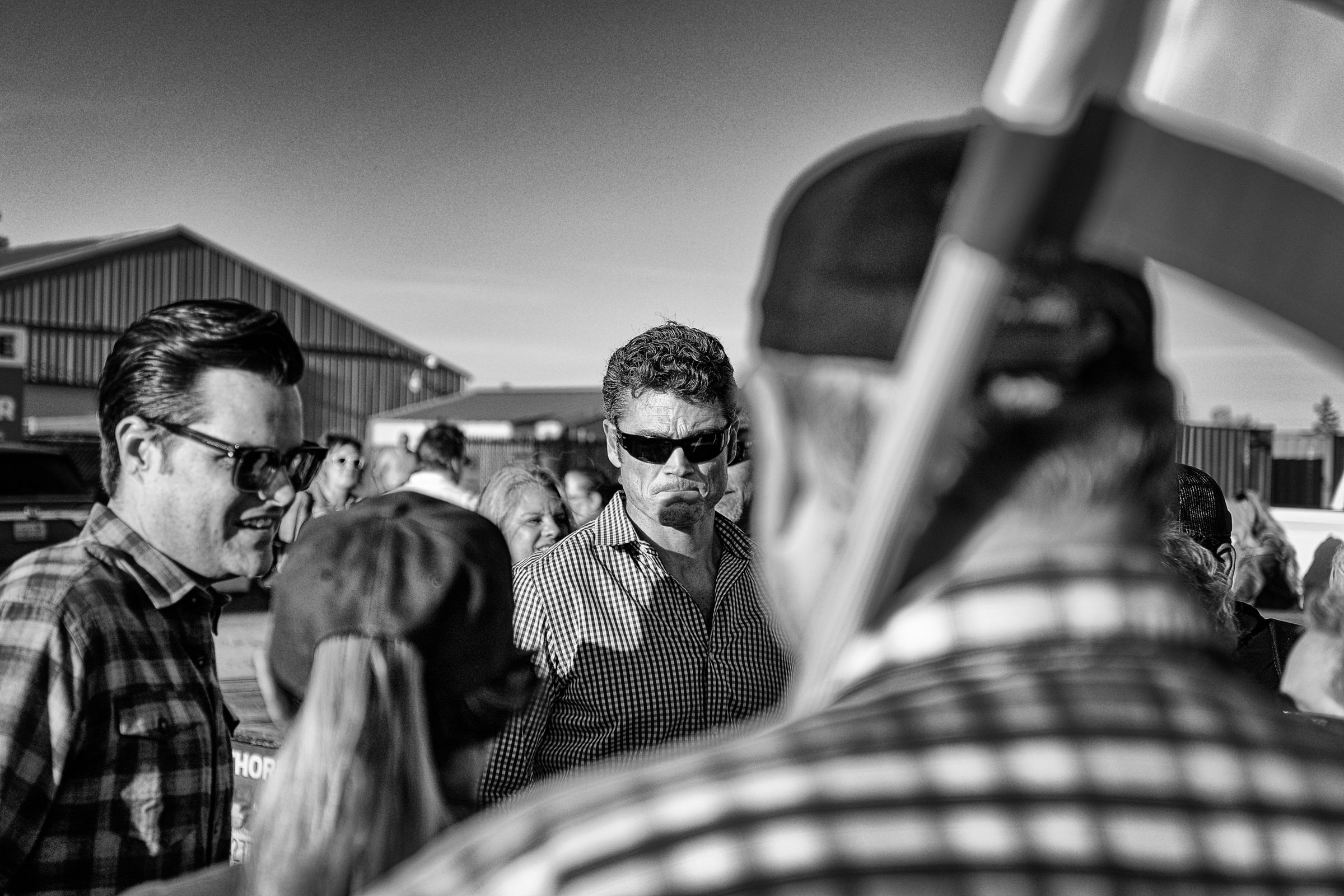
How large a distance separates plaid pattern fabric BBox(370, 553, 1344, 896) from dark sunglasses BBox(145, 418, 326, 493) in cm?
168

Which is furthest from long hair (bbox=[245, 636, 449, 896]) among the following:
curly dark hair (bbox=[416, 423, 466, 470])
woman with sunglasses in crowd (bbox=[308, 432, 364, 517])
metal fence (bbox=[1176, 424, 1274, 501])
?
metal fence (bbox=[1176, 424, 1274, 501])

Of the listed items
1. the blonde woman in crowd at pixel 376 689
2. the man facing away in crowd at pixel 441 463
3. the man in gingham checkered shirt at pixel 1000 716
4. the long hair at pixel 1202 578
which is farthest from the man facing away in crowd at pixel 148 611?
the man facing away in crowd at pixel 441 463

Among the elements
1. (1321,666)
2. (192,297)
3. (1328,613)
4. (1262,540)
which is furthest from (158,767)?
(192,297)

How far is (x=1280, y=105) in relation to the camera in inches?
41.6

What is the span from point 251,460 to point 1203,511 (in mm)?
3740

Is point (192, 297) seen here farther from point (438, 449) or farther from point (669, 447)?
point (669, 447)

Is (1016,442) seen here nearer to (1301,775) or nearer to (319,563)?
(1301,775)

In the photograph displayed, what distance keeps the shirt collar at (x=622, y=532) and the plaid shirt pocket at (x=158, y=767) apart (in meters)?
1.27

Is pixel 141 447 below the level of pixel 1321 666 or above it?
above

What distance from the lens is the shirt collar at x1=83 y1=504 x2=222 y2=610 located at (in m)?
2.21

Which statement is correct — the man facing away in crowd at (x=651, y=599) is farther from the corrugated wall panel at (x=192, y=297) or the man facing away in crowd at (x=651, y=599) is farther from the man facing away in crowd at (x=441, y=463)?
the corrugated wall panel at (x=192, y=297)

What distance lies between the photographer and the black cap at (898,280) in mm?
868

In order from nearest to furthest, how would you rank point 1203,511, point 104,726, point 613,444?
point 104,726 < point 613,444 < point 1203,511

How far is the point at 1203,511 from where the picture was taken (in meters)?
4.73
